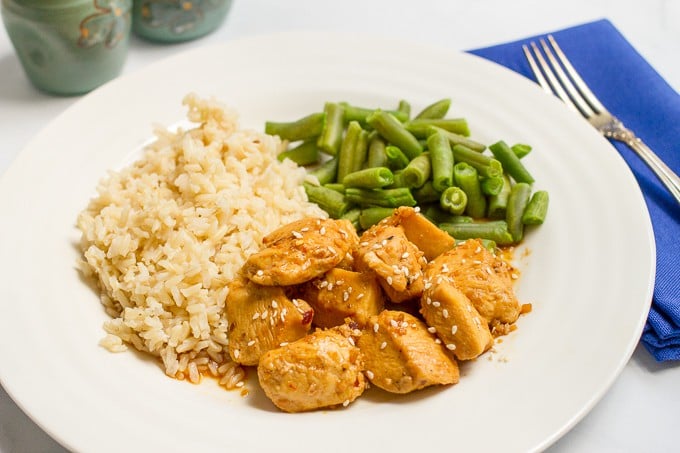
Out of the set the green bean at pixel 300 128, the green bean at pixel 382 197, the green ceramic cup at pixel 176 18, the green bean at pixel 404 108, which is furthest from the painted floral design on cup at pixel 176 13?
the green bean at pixel 382 197

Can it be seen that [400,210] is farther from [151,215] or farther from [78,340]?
[78,340]

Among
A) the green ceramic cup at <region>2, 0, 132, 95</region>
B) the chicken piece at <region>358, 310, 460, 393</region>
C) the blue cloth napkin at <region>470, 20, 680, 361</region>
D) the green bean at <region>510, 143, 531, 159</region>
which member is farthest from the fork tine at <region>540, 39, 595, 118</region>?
the green ceramic cup at <region>2, 0, 132, 95</region>

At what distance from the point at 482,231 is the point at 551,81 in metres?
1.34

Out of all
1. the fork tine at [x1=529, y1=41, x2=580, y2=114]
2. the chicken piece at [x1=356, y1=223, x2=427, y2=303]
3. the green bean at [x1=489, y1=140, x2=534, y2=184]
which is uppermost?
the fork tine at [x1=529, y1=41, x2=580, y2=114]

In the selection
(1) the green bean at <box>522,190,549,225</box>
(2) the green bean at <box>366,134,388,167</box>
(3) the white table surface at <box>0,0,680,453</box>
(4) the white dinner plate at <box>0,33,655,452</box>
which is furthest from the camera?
(3) the white table surface at <box>0,0,680,453</box>

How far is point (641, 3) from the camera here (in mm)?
5477

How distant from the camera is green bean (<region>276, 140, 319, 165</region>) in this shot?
13.0ft

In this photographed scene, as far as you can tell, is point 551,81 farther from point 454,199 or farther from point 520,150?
point 454,199

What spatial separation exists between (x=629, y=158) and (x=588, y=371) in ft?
5.38

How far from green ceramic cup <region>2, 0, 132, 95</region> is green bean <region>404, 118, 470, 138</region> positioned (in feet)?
6.11

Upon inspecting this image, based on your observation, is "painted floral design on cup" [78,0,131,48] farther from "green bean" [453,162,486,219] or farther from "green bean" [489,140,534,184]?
"green bean" [489,140,534,184]

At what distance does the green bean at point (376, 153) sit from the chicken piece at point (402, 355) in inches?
42.8

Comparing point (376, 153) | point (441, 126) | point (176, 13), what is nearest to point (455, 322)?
point (376, 153)

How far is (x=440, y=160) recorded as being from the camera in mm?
3562
